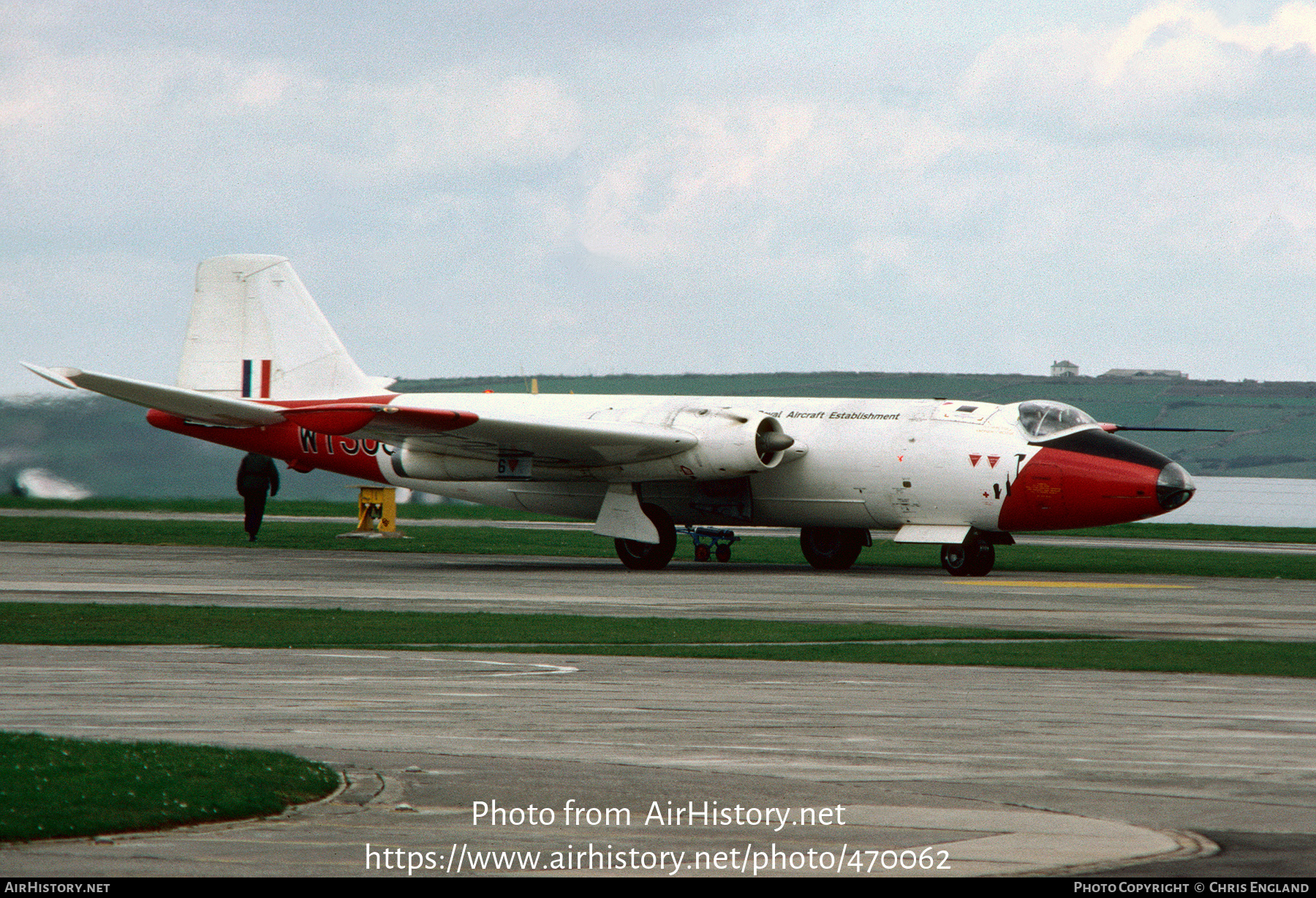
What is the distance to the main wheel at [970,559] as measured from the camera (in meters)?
27.7

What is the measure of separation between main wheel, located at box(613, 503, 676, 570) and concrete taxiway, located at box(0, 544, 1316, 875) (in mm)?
11539

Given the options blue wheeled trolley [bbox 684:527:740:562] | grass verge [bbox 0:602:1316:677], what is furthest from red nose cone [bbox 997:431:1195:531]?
grass verge [bbox 0:602:1316:677]

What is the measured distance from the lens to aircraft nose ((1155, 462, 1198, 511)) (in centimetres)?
2625

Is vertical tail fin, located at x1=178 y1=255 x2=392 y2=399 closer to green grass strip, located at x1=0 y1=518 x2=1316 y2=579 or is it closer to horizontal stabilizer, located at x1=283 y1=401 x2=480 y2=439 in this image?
green grass strip, located at x1=0 y1=518 x2=1316 y2=579

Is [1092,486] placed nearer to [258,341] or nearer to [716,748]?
[258,341]

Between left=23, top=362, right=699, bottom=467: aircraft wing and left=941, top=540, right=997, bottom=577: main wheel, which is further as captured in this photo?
left=941, top=540, right=997, bottom=577: main wheel

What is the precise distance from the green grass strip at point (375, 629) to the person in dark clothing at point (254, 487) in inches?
620

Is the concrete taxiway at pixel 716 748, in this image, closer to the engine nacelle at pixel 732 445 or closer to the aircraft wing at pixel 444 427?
the engine nacelle at pixel 732 445

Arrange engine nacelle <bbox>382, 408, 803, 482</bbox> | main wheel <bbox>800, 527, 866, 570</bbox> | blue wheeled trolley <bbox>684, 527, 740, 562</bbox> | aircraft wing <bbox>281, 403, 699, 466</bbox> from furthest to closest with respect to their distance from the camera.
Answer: blue wheeled trolley <bbox>684, 527, 740, 562</bbox>
main wheel <bbox>800, 527, 866, 570</bbox>
engine nacelle <bbox>382, 408, 803, 482</bbox>
aircraft wing <bbox>281, 403, 699, 466</bbox>

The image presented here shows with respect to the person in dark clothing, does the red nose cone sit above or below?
above

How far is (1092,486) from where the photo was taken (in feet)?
87.0

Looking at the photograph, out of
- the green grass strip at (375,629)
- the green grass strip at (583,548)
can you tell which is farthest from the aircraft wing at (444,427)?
the green grass strip at (375,629)

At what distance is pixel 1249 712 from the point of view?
36.6 feet
